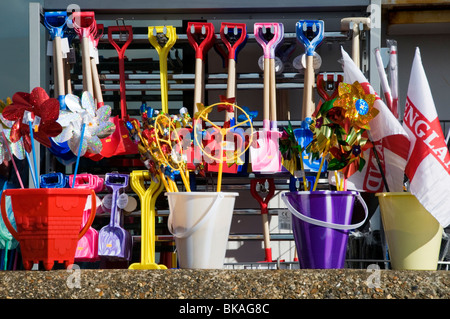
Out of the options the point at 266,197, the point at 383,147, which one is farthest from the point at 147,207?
the point at 383,147

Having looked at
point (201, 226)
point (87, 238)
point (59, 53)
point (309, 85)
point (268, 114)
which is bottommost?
point (87, 238)

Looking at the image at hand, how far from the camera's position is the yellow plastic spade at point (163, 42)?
8.57 ft

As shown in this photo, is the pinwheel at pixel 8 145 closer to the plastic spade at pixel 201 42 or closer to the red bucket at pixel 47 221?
the red bucket at pixel 47 221

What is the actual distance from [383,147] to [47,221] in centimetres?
92

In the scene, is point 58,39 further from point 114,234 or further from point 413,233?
point 413,233

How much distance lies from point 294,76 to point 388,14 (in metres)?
0.67

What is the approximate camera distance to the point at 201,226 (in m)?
1.71

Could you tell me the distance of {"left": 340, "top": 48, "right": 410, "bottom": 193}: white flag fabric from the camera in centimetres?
177

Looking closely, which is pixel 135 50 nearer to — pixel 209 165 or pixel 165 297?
pixel 209 165

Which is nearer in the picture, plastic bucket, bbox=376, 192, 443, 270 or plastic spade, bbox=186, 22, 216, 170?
plastic bucket, bbox=376, 192, 443, 270

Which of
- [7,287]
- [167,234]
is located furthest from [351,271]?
[167,234]

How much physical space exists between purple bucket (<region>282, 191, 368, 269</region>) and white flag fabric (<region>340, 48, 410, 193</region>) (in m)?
0.22

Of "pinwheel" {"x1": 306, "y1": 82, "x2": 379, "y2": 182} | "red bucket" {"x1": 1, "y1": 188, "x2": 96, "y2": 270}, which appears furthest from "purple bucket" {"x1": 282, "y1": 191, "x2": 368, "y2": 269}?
"red bucket" {"x1": 1, "y1": 188, "x2": 96, "y2": 270}

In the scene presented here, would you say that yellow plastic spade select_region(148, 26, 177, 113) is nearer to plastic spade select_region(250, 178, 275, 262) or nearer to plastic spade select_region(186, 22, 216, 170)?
plastic spade select_region(186, 22, 216, 170)
